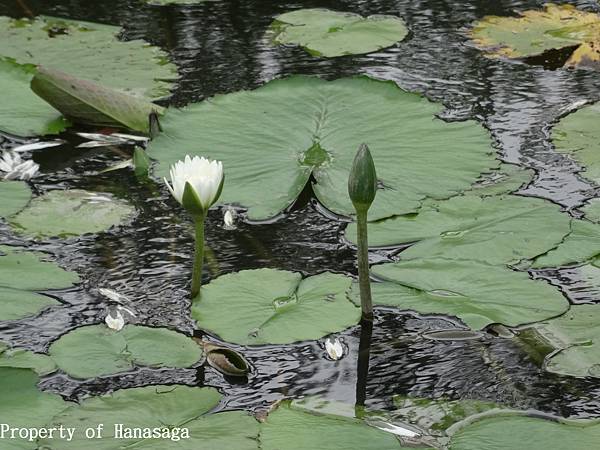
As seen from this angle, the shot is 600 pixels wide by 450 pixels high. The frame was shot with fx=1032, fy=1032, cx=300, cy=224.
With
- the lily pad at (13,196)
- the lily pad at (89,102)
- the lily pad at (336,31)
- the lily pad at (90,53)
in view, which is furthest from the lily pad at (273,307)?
the lily pad at (336,31)

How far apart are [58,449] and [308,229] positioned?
3.16ft

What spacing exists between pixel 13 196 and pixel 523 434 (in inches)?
59.6

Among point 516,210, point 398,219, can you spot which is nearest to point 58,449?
point 398,219

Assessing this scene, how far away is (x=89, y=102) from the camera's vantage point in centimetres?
305

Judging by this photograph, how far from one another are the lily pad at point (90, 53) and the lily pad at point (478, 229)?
44.8 inches

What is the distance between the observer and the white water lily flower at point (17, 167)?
279 cm

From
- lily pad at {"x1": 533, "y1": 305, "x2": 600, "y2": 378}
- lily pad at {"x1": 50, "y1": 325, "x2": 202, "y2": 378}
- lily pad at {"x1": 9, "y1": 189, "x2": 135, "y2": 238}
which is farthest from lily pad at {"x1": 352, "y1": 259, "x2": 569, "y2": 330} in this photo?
lily pad at {"x1": 9, "y1": 189, "x2": 135, "y2": 238}

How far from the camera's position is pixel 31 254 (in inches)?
92.4

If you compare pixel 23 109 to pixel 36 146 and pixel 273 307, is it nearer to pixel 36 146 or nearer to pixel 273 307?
pixel 36 146

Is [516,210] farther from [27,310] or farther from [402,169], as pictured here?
[27,310]

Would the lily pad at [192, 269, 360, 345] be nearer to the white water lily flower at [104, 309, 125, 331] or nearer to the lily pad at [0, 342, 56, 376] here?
the white water lily flower at [104, 309, 125, 331]

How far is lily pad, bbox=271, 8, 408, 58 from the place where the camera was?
3551 mm

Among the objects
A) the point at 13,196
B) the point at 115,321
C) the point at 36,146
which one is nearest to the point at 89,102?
the point at 36,146

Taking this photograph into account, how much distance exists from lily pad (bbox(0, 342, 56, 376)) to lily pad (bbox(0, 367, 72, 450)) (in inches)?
2.1
